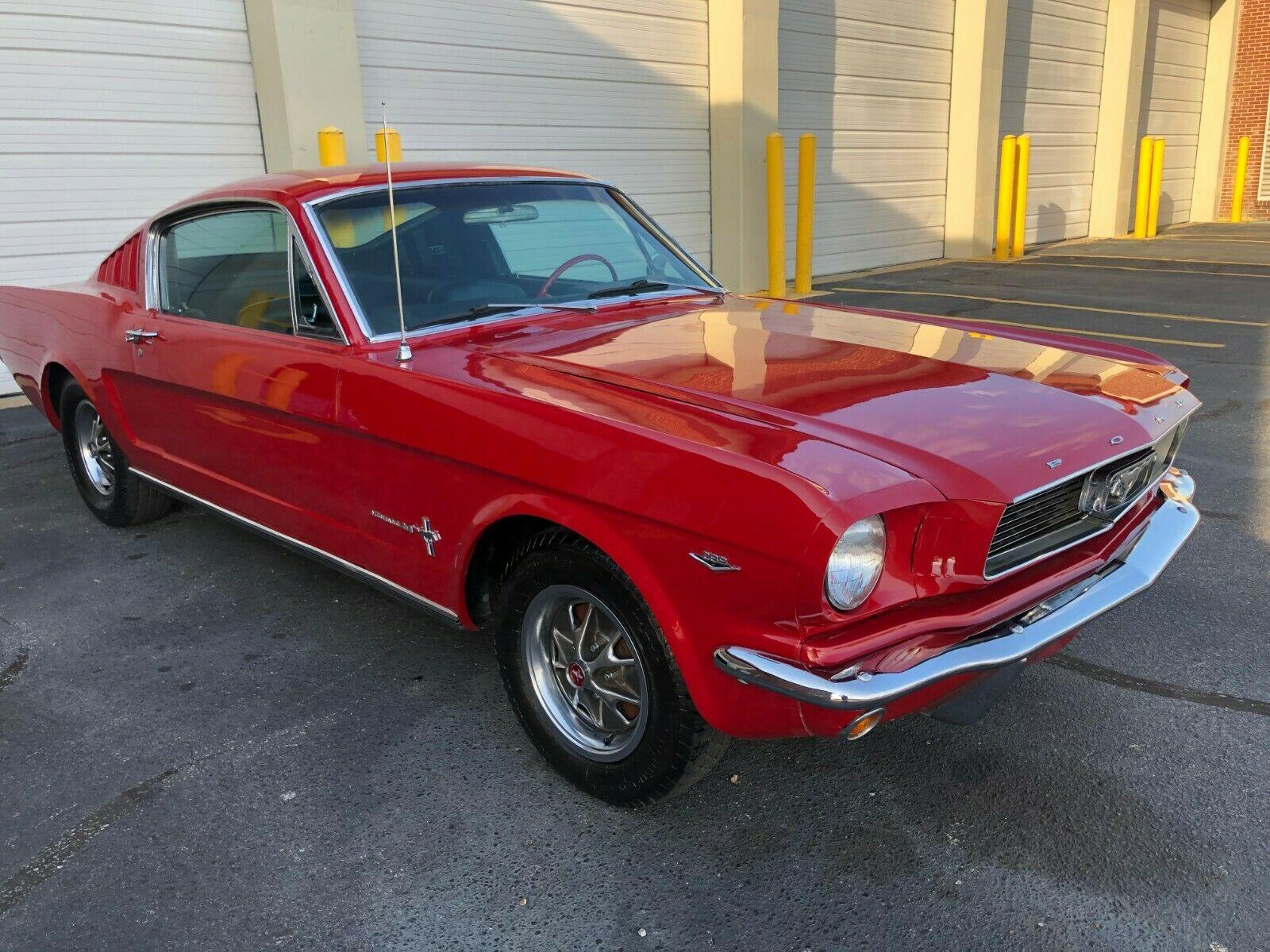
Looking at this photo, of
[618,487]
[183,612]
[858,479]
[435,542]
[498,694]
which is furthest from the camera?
[183,612]

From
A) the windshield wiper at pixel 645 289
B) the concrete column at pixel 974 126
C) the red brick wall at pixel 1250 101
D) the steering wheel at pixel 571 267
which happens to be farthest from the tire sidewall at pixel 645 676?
the red brick wall at pixel 1250 101

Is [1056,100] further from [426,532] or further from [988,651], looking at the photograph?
[988,651]

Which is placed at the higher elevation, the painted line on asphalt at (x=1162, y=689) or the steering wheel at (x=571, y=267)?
the steering wheel at (x=571, y=267)

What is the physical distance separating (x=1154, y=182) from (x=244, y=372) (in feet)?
57.7

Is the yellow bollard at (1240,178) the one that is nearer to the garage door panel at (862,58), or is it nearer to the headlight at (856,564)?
the garage door panel at (862,58)

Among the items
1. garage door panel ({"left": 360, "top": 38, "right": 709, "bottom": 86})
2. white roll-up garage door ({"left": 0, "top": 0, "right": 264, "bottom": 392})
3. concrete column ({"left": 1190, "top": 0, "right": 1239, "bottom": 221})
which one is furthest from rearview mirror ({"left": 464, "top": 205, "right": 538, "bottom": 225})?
concrete column ({"left": 1190, "top": 0, "right": 1239, "bottom": 221})

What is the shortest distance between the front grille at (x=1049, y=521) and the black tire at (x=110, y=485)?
3535 mm

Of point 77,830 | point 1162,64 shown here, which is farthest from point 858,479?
point 1162,64

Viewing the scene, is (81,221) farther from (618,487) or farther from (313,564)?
(618,487)

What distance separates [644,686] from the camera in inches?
93.9

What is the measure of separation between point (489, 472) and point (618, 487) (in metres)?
0.45

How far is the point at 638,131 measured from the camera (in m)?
10.5

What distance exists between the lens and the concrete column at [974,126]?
13.8 meters

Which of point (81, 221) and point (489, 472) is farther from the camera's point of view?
point (81, 221)
